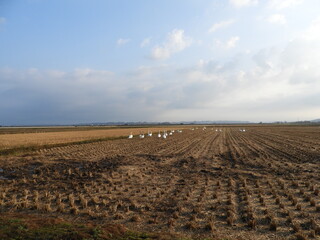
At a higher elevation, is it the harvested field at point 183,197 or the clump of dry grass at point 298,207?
the clump of dry grass at point 298,207

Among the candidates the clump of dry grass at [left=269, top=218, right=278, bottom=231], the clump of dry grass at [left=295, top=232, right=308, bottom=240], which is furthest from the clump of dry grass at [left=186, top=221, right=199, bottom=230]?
the clump of dry grass at [left=295, top=232, right=308, bottom=240]

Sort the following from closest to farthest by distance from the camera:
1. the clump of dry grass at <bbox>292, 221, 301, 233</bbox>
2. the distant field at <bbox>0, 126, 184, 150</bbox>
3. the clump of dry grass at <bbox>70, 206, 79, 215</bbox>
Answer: the clump of dry grass at <bbox>292, 221, 301, 233</bbox> → the clump of dry grass at <bbox>70, 206, 79, 215</bbox> → the distant field at <bbox>0, 126, 184, 150</bbox>

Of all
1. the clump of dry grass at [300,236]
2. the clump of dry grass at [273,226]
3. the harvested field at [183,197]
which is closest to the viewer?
the clump of dry grass at [300,236]

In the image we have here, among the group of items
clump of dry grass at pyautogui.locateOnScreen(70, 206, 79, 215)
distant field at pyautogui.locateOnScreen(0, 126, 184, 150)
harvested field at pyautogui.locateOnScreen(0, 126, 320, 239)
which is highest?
distant field at pyautogui.locateOnScreen(0, 126, 184, 150)

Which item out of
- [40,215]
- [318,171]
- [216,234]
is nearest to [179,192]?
[216,234]

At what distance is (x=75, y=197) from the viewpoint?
9.68 meters

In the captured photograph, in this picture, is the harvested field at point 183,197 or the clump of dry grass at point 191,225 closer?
the clump of dry grass at point 191,225

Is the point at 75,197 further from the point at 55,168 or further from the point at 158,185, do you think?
the point at 55,168

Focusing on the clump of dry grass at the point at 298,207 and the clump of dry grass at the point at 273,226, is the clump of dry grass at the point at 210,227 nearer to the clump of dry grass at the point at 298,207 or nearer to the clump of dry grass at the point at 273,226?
the clump of dry grass at the point at 273,226

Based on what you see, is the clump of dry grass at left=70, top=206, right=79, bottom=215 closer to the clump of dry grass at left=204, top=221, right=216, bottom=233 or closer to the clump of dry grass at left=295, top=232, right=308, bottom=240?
the clump of dry grass at left=204, top=221, right=216, bottom=233

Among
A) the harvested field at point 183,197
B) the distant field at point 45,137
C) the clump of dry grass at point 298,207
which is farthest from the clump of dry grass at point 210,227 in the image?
the distant field at point 45,137

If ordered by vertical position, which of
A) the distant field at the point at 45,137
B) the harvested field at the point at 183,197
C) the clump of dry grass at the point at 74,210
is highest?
the distant field at the point at 45,137

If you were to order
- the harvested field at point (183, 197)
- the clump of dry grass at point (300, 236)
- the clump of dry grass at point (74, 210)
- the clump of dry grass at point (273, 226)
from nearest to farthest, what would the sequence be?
the clump of dry grass at point (300, 236) < the clump of dry grass at point (273, 226) < the harvested field at point (183, 197) < the clump of dry grass at point (74, 210)

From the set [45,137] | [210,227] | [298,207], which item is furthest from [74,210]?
[45,137]
